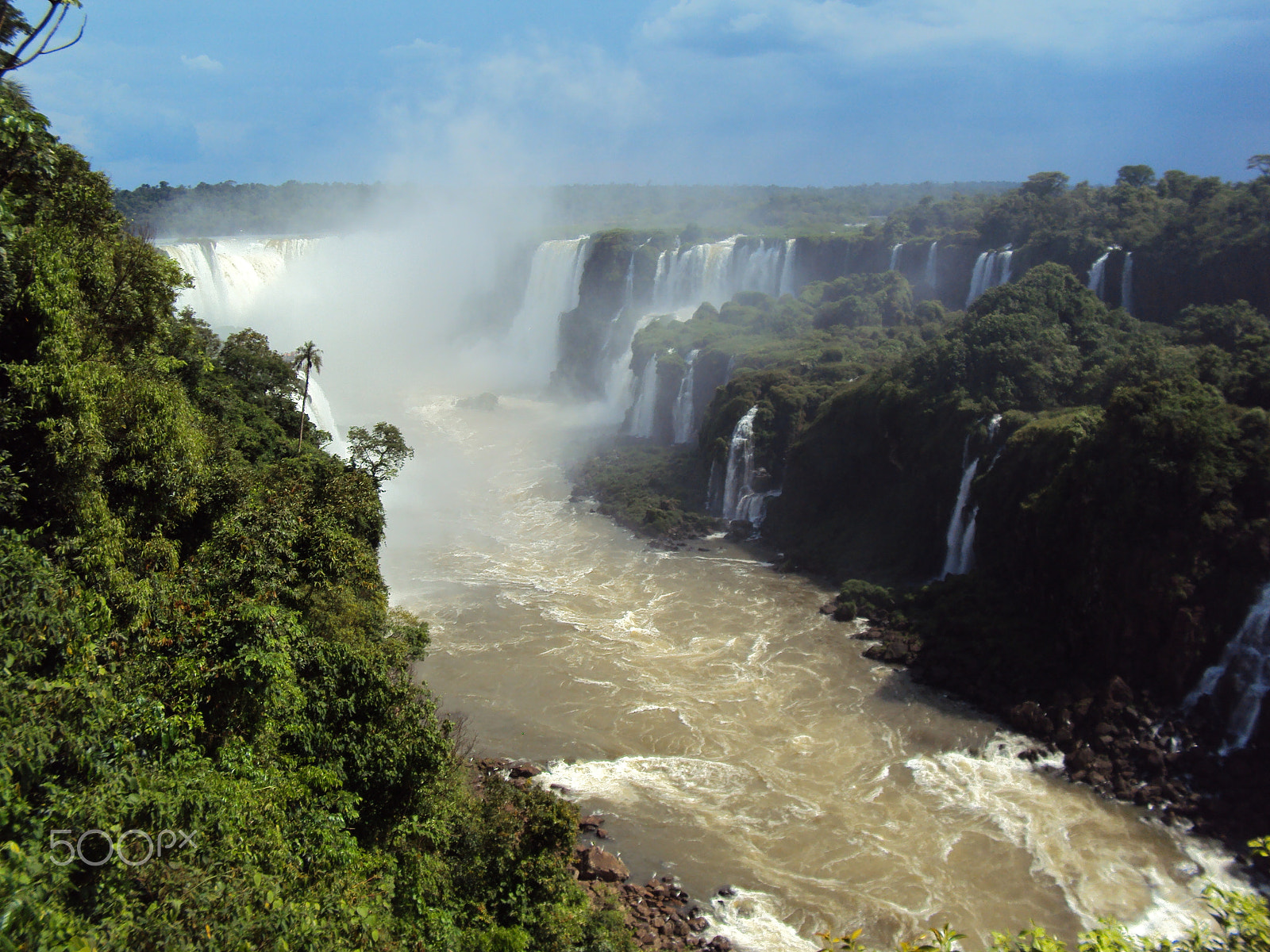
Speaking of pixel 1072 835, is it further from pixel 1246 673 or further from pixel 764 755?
pixel 764 755

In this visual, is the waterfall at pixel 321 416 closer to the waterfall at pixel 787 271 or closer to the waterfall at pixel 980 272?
the waterfall at pixel 787 271

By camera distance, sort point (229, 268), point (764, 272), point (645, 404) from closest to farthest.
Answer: point (645, 404)
point (229, 268)
point (764, 272)

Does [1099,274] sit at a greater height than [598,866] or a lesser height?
greater

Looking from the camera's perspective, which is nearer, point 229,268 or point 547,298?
point 229,268

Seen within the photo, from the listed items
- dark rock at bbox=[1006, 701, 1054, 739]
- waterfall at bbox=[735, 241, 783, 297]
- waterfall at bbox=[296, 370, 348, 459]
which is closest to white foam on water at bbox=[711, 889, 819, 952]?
dark rock at bbox=[1006, 701, 1054, 739]

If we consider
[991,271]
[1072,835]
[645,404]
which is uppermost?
[991,271]

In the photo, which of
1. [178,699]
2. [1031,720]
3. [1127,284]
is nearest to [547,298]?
[1127,284]

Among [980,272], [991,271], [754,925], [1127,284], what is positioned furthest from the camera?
[980,272]

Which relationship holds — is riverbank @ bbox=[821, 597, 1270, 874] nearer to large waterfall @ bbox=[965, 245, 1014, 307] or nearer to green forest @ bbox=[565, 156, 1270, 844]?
green forest @ bbox=[565, 156, 1270, 844]
